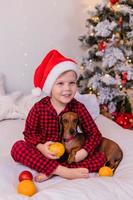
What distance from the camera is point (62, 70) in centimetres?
160

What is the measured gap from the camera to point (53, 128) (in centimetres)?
164

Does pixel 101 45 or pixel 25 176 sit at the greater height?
pixel 101 45

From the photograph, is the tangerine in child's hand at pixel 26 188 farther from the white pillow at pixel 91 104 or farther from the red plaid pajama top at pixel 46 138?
the white pillow at pixel 91 104

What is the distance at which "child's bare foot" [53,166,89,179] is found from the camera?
149cm

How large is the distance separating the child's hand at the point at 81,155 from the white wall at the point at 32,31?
1168mm

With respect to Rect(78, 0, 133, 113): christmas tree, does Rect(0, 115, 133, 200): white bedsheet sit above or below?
below

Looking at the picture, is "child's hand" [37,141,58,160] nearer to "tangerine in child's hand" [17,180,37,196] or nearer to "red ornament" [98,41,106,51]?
"tangerine in child's hand" [17,180,37,196]

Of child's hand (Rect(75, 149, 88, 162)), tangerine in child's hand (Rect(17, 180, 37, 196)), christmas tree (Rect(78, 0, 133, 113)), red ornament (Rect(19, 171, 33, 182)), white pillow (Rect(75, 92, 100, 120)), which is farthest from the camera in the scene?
christmas tree (Rect(78, 0, 133, 113))

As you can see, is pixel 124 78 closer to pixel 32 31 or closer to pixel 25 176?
pixel 32 31

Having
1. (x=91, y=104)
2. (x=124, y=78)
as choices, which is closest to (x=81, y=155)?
(x=91, y=104)

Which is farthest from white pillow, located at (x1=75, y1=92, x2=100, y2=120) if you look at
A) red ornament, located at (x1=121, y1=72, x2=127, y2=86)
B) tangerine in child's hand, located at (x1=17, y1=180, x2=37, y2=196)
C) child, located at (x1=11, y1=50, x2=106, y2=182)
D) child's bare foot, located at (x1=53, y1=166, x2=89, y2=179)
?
tangerine in child's hand, located at (x1=17, y1=180, x2=37, y2=196)

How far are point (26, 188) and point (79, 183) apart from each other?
0.21m

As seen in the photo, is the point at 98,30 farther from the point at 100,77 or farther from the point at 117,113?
the point at 117,113

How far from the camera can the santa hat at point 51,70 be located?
1.61m
